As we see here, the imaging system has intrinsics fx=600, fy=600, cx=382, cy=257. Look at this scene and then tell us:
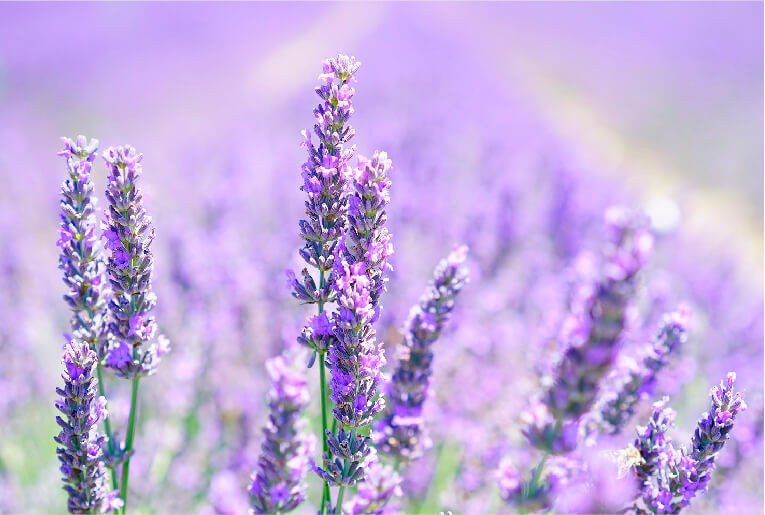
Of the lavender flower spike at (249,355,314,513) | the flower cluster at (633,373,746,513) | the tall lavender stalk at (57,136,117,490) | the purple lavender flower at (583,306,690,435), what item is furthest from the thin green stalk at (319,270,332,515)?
the purple lavender flower at (583,306,690,435)

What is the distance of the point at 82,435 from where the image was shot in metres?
1.64

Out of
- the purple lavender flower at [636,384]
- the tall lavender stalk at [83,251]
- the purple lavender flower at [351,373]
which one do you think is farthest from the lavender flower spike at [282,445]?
the purple lavender flower at [636,384]

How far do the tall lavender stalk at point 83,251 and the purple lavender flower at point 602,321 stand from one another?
1320 mm

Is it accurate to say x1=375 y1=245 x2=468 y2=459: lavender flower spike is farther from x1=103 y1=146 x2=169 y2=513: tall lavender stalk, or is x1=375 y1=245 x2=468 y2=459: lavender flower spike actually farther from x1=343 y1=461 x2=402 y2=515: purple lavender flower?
x1=103 y1=146 x2=169 y2=513: tall lavender stalk

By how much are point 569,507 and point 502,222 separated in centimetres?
453

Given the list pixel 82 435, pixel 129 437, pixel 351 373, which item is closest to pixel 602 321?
pixel 351 373

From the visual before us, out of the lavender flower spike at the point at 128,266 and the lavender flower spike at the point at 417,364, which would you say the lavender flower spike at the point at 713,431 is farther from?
the lavender flower spike at the point at 128,266

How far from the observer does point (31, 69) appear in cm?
1642

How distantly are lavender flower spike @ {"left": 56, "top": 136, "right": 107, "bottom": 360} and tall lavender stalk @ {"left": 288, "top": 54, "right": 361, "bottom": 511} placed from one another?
1.93ft

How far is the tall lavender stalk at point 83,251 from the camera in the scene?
1.70 m

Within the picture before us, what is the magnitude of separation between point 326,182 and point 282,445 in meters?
0.70

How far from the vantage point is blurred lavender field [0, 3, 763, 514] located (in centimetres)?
383

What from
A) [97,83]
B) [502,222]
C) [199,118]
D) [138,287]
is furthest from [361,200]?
[97,83]

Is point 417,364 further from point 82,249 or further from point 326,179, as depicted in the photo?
point 82,249
